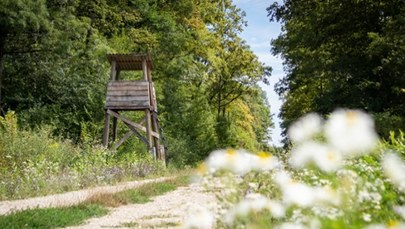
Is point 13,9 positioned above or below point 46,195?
above

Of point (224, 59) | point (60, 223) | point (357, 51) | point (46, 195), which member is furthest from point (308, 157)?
point (224, 59)

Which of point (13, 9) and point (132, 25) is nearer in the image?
point (13, 9)

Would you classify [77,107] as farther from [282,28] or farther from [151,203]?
[282,28]

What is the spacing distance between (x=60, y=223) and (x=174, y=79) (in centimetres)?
2280

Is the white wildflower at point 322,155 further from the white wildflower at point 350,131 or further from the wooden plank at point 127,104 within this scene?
the wooden plank at point 127,104

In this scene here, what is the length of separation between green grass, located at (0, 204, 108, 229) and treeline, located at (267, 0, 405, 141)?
11.2m

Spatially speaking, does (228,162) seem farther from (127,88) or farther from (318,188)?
(127,88)

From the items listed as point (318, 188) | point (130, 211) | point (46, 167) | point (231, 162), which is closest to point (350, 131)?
point (318, 188)

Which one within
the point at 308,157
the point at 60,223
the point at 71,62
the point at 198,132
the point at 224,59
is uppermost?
the point at 224,59

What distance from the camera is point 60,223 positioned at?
7.58 metres

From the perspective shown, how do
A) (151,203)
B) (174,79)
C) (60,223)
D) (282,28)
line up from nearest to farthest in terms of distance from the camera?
(60,223) → (151,203) → (174,79) → (282,28)

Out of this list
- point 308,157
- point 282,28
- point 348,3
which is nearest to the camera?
point 308,157

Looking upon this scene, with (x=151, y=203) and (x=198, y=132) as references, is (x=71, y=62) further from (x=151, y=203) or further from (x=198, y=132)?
(x=151, y=203)

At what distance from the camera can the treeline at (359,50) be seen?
17781 millimetres
